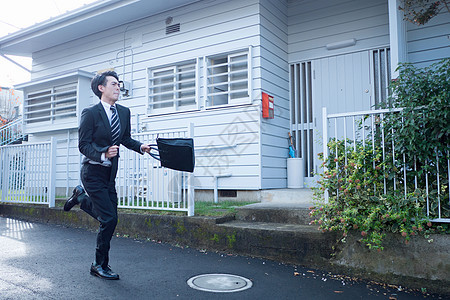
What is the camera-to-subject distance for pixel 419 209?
11.1ft

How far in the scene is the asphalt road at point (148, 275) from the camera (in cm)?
309

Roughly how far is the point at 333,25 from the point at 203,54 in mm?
2675

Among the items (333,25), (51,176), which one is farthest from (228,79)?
(51,176)

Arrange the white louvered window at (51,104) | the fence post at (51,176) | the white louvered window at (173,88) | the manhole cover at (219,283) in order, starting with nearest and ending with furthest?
the manhole cover at (219,283) < the fence post at (51,176) < the white louvered window at (173,88) < the white louvered window at (51,104)

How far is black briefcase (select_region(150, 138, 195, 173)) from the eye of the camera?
3.91m

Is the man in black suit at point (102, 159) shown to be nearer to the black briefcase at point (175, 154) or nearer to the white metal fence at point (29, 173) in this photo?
the black briefcase at point (175, 154)

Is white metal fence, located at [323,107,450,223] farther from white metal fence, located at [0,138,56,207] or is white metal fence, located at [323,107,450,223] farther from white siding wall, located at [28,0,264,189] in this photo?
white metal fence, located at [0,138,56,207]

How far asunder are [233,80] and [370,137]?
145 inches

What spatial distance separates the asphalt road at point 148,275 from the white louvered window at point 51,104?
5003 mm

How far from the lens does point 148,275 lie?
142 inches

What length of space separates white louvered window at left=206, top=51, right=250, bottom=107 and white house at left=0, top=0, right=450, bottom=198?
2 cm

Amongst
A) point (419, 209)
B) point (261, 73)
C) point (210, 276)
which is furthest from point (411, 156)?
point (261, 73)

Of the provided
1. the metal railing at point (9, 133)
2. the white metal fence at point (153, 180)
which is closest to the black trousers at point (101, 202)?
the white metal fence at point (153, 180)

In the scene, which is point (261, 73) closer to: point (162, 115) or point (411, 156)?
point (162, 115)
